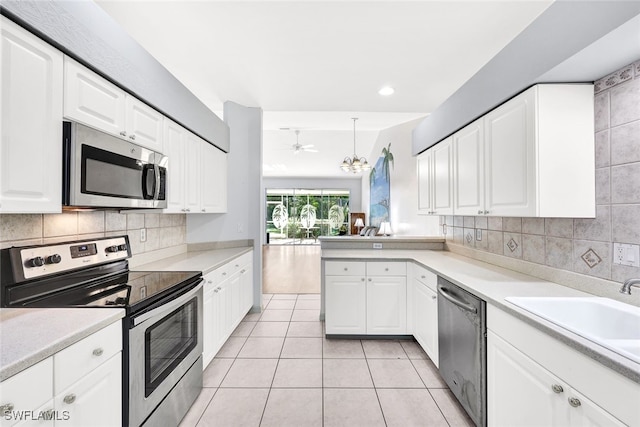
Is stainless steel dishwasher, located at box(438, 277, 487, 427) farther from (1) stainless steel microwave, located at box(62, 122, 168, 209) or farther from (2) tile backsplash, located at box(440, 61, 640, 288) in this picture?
(1) stainless steel microwave, located at box(62, 122, 168, 209)

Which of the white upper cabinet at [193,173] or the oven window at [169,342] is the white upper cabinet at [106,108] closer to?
the white upper cabinet at [193,173]

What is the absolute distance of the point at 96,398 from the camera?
1.15 meters

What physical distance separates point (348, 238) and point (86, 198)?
270 centimetres

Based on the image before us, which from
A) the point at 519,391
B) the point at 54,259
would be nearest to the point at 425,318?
the point at 519,391

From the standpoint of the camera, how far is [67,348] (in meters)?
1.02

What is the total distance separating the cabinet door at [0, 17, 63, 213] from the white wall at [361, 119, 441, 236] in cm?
464

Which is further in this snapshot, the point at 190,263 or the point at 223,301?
the point at 223,301

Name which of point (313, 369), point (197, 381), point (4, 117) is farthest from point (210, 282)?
point (4, 117)

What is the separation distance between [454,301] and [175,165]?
7.80 feet

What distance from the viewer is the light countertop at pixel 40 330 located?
876 millimetres

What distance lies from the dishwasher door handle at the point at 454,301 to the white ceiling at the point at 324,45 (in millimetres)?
1904

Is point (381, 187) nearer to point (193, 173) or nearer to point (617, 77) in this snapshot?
point (193, 173)

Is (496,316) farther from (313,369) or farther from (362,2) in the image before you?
(362,2)

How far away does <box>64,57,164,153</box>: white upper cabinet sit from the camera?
1.37m
